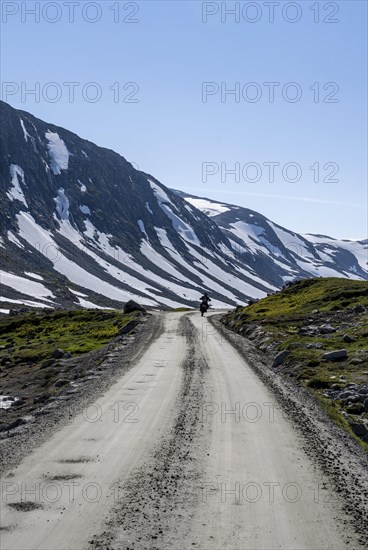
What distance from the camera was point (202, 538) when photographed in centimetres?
956

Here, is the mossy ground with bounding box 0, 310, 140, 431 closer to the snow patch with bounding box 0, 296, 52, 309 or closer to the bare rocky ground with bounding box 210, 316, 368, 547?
the bare rocky ground with bounding box 210, 316, 368, 547

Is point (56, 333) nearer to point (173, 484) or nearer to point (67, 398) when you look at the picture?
point (67, 398)

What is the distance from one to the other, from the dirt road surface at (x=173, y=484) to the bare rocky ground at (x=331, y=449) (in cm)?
28

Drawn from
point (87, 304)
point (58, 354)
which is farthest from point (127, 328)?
point (87, 304)

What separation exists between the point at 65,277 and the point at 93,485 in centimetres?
18934

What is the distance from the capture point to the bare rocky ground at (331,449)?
37.4ft

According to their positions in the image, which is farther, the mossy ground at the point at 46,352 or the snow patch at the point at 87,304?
the snow patch at the point at 87,304

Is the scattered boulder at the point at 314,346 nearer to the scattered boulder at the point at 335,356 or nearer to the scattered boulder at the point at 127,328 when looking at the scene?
the scattered boulder at the point at 335,356

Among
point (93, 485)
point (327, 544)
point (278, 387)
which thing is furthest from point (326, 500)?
point (278, 387)

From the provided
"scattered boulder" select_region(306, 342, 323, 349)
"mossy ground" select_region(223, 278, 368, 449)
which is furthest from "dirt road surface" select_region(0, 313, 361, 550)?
"scattered boulder" select_region(306, 342, 323, 349)

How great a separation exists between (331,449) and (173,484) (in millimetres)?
5255

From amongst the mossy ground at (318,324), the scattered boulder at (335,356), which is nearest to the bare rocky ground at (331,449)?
the mossy ground at (318,324)

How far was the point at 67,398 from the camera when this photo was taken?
22547 millimetres

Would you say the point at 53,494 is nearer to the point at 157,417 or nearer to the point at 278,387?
the point at 157,417
